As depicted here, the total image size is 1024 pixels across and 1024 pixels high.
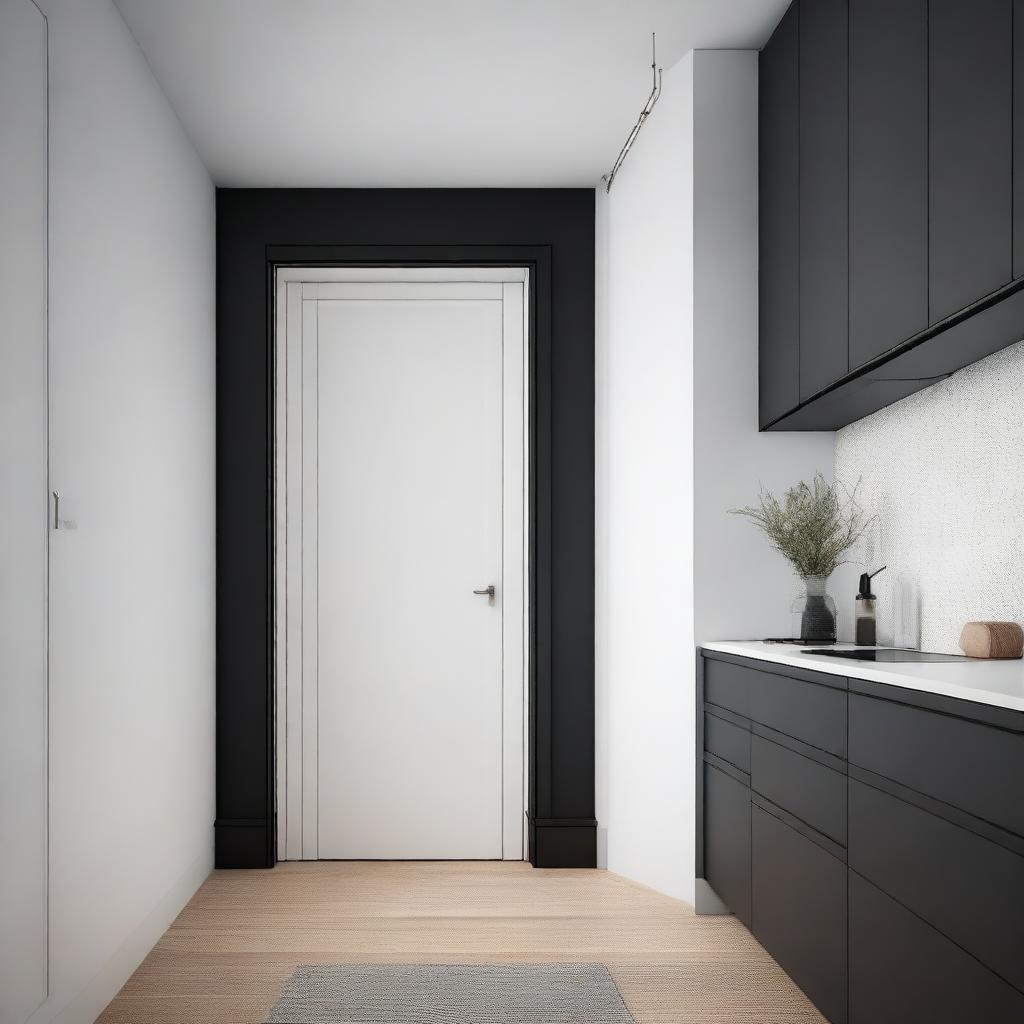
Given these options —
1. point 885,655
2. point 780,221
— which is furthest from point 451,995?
point 780,221

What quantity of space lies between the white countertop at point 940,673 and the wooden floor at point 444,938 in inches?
36.2

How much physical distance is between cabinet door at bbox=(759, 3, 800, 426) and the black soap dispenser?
551 mm

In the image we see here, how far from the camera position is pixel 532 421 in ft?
13.3

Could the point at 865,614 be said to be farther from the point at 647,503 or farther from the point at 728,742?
→ the point at 647,503

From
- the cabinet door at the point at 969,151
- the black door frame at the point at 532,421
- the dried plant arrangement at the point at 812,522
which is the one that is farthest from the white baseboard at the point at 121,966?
the cabinet door at the point at 969,151

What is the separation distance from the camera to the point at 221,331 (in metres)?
4.02

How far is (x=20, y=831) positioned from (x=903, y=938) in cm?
175

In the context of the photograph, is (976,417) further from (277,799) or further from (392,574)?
(277,799)

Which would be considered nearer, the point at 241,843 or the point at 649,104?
the point at 649,104

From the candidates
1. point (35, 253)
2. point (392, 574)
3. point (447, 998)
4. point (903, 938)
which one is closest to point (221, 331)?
point (392, 574)

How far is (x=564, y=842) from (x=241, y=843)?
1279mm

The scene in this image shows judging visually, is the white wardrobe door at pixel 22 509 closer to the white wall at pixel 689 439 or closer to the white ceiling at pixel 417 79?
the white ceiling at pixel 417 79

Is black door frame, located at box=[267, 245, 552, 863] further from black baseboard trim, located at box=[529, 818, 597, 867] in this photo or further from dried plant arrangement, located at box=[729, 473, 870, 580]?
dried plant arrangement, located at box=[729, 473, 870, 580]

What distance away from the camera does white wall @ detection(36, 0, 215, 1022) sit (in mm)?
2354
